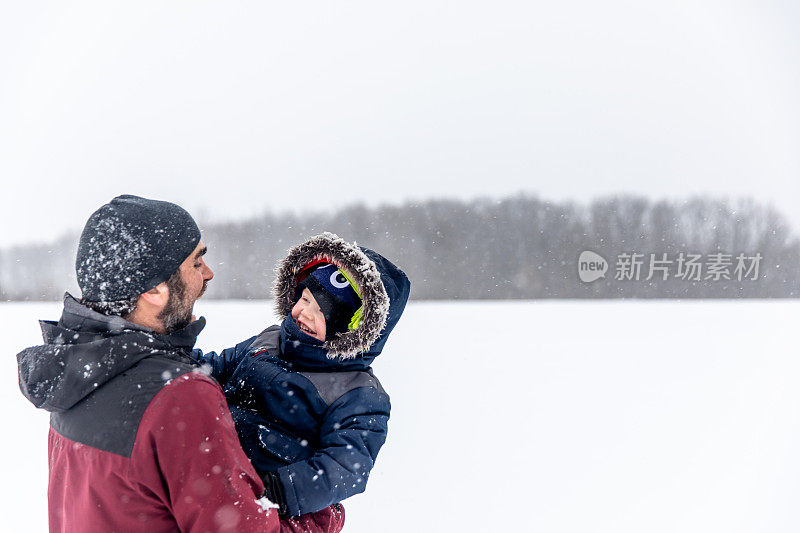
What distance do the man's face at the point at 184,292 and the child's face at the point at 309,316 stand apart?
0.47 metres

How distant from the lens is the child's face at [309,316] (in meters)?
1.64

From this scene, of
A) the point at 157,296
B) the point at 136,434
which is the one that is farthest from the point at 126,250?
the point at 136,434

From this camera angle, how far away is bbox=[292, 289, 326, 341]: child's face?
1636 mm

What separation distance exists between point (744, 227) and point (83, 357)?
17.4m

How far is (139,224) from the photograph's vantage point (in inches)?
42.7

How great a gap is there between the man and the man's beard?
44 mm

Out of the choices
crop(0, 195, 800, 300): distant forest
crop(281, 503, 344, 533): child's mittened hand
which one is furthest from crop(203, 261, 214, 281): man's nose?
crop(0, 195, 800, 300): distant forest

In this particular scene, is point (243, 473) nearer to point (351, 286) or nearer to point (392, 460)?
point (351, 286)

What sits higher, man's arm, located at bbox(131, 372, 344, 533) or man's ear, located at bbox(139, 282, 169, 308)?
man's ear, located at bbox(139, 282, 169, 308)
